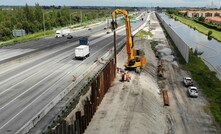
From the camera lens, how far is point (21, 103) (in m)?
35.1

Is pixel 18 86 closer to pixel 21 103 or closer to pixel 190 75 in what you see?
pixel 21 103

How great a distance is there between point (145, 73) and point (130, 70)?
287cm

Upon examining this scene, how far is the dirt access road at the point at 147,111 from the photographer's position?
3005 cm

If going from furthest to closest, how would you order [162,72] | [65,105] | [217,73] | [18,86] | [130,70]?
[217,73]
[162,72]
[130,70]
[18,86]
[65,105]

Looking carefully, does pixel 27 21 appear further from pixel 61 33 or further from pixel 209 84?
pixel 209 84

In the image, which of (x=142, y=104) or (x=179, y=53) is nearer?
(x=142, y=104)

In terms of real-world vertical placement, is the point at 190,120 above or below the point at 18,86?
below

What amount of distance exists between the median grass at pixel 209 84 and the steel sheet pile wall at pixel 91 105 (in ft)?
49.8

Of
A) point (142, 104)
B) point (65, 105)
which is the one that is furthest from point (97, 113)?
point (142, 104)

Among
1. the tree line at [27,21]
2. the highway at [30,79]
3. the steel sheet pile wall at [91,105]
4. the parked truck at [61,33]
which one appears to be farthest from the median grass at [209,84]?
the tree line at [27,21]

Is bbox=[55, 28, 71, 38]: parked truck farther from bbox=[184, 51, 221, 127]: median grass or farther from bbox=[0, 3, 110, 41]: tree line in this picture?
bbox=[184, 51, 221, 127]: median grass

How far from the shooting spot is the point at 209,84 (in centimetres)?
5072

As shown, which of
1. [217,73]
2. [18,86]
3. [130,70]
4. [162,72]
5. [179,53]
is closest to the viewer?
[18,86]

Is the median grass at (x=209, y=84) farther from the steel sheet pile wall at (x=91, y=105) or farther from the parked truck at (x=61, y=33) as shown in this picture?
the parked truck at (x=61, y=33)
